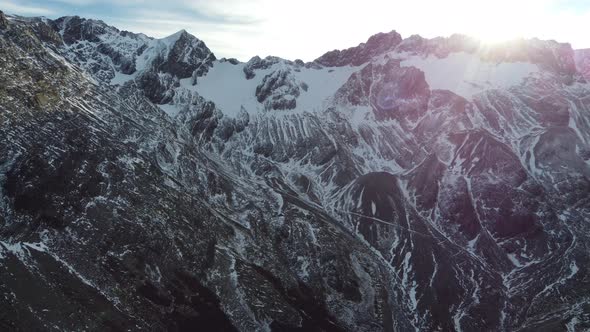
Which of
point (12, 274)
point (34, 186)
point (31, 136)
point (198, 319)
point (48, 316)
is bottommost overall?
point (198, 319)

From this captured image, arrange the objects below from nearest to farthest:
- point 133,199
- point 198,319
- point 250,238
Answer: point 198,319 → point 133,199 → point 250,238

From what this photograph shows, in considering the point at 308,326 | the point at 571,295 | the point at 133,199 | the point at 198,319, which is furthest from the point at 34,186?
the point at 571,295

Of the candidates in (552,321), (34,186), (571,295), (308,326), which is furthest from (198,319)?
(571,295)

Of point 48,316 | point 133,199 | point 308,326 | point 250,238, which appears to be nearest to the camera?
point 48,316

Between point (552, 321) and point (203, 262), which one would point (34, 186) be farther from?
point (552, 321)

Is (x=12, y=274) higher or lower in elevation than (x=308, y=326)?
higher

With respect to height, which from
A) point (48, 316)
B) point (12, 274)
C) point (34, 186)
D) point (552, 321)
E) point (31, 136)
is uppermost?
point (31, 136)

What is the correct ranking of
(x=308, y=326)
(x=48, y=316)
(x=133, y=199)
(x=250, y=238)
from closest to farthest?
(x=48, y=316)
(x=308, y=326)
(x=133, y=199)
(x=250, y=238)

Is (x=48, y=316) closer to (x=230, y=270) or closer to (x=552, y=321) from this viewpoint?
(x=230, y=270)

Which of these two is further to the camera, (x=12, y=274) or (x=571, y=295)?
(x=571, y=295)
